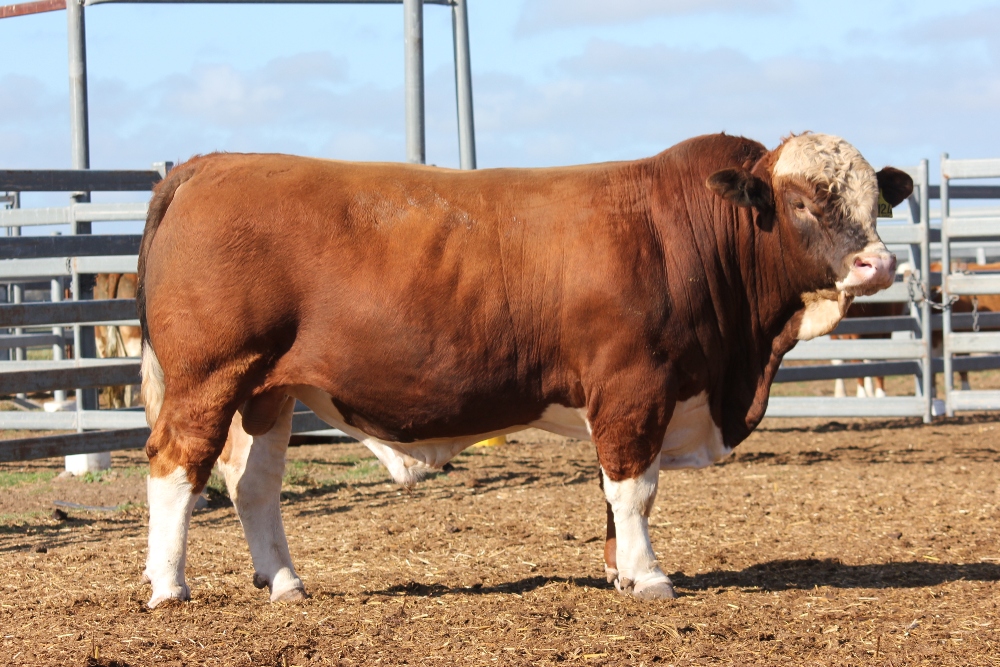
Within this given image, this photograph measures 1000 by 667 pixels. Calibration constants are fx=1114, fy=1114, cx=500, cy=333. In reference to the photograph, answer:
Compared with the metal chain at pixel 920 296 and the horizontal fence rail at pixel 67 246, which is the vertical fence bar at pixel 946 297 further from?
the horizontal fence rail at pixel 67 246

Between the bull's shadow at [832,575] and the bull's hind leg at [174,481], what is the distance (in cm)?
227

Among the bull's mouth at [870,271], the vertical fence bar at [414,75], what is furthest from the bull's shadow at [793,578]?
the vertical fence bar at [414,75]

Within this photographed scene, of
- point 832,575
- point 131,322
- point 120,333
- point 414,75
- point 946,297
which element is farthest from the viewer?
point 120,333

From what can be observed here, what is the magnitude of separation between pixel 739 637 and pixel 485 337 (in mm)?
1579

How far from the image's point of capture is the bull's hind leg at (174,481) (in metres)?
4.72

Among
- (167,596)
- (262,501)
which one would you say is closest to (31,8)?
(262,501)

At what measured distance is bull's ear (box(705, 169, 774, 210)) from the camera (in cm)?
485

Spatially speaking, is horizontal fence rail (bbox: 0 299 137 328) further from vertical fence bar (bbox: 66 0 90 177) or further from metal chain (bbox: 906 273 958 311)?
metal chain (bbox: 906 273 958 311)

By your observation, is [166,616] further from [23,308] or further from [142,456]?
[142,456]

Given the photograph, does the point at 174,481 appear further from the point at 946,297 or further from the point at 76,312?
the point at 946,297

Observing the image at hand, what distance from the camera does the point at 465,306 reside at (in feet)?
15.5

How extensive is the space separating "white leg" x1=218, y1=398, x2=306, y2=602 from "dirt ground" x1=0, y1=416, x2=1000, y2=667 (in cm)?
14

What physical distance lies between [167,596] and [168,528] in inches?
11.3

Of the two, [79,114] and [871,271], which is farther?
[79,114]
